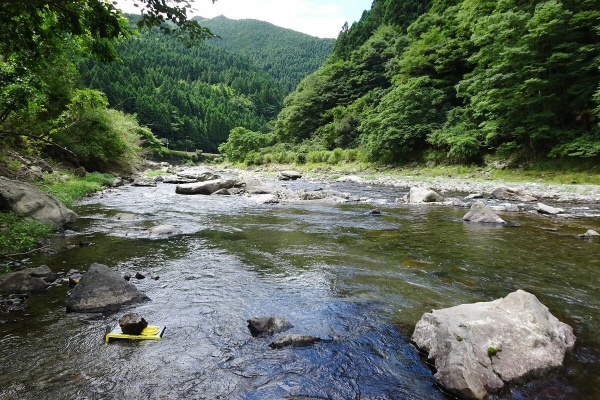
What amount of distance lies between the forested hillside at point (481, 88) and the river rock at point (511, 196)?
5.88 meters

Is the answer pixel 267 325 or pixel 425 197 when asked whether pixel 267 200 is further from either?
pixel 267 325

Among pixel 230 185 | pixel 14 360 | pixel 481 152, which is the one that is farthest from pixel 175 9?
pixel 481 152

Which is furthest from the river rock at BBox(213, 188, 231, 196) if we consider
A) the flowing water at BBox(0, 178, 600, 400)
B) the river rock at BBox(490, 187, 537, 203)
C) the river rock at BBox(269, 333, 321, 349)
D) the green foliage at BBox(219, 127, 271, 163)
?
the green foliage at BBox(219, 127, 271, 163)

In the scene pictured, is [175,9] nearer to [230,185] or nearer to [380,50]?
[230,185]

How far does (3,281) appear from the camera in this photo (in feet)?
16.3

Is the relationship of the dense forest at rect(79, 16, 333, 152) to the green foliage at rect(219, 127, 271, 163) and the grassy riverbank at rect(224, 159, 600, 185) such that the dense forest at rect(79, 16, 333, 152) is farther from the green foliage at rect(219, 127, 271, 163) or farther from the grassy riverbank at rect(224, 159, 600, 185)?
the grassy riverbank at rect(224, 159, 600, 185)

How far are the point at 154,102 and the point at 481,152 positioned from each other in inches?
4002

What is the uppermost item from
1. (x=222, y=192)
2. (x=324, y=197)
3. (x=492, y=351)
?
(x=492, y=351)

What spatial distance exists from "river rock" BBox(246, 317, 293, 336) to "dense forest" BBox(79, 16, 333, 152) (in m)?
67.1

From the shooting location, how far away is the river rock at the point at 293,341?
375cm

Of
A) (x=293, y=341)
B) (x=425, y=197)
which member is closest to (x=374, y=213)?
(x=425, y=197)

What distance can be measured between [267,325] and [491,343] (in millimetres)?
2442

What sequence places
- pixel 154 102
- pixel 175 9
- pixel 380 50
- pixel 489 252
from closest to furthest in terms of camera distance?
pixel 175 9
pixel 489 252
pixel 380 50
pixel 154 102

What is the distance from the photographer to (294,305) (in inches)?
192
